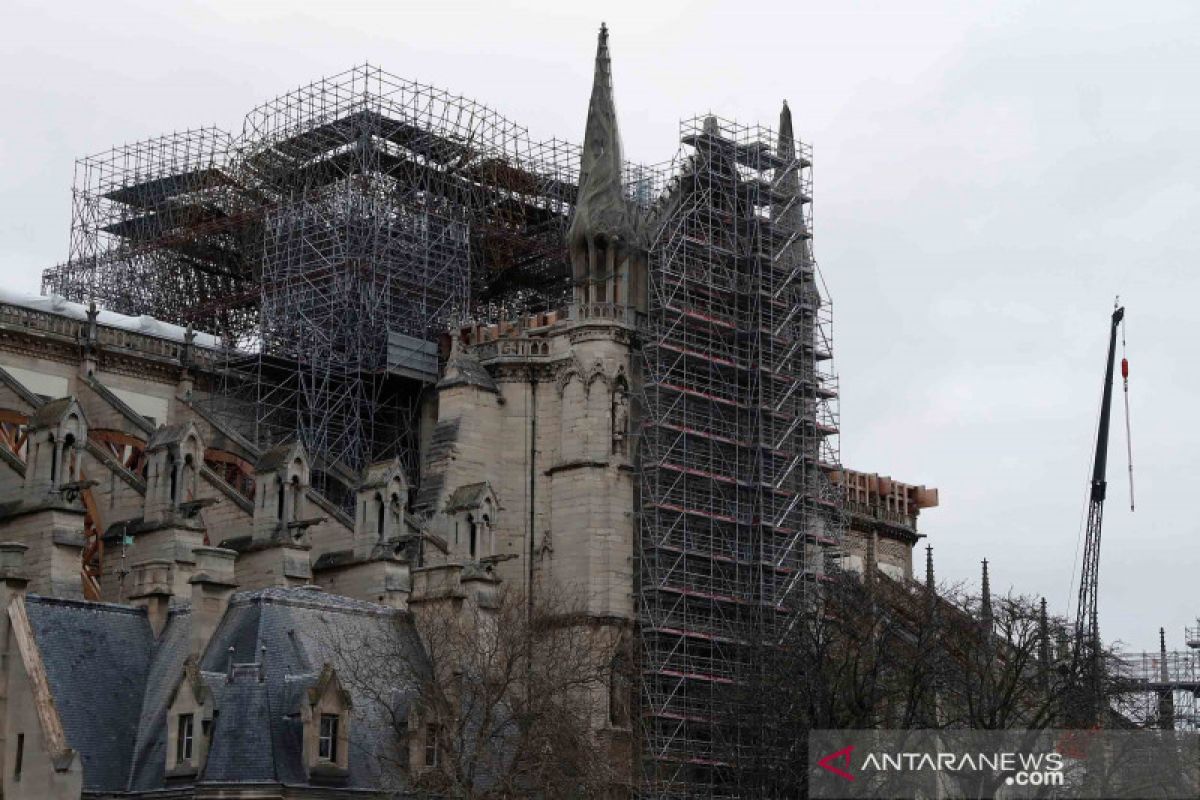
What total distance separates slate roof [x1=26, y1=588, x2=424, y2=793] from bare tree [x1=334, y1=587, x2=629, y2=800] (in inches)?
19.4

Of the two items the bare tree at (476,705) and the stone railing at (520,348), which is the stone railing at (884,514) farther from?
the bare tree at (476,705)

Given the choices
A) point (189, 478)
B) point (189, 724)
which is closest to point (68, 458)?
point (189, 478)

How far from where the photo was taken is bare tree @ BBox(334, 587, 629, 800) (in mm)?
54594

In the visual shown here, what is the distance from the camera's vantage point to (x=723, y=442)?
8488cm

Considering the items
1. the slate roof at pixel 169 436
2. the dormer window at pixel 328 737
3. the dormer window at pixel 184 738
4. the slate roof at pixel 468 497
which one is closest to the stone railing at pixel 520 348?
the slate roof at pixel 468 497

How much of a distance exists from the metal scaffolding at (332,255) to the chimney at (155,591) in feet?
75.5

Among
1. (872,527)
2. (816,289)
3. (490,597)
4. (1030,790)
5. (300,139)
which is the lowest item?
(1030,790)

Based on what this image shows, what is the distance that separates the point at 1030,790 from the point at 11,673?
2639 centimetres

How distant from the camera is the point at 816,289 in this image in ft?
299

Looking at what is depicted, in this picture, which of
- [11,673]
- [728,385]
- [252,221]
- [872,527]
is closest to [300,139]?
[252,221]

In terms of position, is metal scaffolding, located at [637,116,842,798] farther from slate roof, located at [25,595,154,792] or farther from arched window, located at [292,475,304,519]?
slate roof, located at [25,595,154,792]

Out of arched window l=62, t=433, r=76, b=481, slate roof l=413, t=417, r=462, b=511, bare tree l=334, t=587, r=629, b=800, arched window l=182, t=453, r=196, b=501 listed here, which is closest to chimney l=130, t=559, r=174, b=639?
bare tree l=334, t=587, r=629, b=800

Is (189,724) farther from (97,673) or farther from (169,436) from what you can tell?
(169,436)

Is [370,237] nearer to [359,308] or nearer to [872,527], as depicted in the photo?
[359,308]
